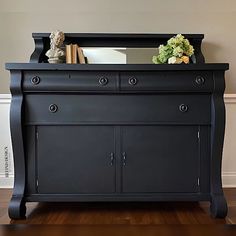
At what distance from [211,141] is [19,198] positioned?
→ 45.8 inches

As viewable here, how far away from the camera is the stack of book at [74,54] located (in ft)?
6.40

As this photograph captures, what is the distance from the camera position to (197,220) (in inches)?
64.6

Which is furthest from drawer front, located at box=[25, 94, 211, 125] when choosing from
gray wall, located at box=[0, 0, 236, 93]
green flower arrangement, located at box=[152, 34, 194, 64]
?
gray wall, located at box=[0, 0, 236, 93]

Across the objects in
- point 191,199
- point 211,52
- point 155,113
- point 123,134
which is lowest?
point 191,199

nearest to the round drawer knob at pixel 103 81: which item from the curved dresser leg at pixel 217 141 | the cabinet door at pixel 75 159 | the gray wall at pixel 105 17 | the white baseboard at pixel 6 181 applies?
the cabinet door at pixel 75 159

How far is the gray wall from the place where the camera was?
226cm

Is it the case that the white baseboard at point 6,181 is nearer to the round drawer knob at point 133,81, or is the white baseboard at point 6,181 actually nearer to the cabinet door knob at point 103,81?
the cabinet door knob at point 103,81

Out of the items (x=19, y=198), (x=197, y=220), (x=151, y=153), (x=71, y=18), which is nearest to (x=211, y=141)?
(x=151, y=153)

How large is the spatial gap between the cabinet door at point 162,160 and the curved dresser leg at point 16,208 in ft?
1.99

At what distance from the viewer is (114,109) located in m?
1.66

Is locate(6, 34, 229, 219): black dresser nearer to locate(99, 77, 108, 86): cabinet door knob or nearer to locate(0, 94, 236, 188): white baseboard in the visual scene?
locate(99, 77, 108, 86): cabinet door knob

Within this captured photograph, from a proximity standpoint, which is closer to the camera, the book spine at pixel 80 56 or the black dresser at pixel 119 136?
the black dresser at pixel 119 136

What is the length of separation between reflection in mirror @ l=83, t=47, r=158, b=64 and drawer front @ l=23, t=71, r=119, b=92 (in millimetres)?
553

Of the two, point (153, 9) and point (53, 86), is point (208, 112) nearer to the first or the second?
point (53, 86)
